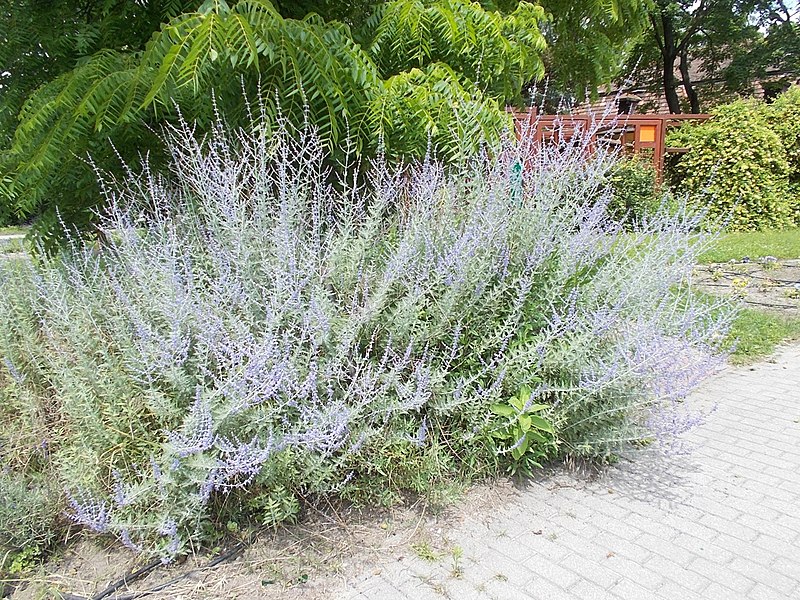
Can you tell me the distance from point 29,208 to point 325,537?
275 cm

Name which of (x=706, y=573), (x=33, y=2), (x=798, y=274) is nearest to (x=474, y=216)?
(x=706, y=573)

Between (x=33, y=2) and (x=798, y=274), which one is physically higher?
(x=33, y=2)

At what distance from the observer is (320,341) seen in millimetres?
2574

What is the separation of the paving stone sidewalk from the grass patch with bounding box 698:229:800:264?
6.41m

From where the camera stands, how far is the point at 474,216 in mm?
3121

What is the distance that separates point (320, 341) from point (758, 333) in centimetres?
512

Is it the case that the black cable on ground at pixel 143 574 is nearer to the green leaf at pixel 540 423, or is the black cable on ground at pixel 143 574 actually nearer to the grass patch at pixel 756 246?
the green leaf at pixel 540 423

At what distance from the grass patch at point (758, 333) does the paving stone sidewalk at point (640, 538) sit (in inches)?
72.3

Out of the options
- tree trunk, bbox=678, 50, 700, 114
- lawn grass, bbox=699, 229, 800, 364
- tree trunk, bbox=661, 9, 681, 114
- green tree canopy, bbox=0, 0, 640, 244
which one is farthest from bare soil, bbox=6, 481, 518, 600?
tree trunk, bbox=678, 50, 700, 114

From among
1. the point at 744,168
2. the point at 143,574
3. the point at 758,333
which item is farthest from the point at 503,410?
the point at 744,168

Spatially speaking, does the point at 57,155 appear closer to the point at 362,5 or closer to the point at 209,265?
the point at 209,265

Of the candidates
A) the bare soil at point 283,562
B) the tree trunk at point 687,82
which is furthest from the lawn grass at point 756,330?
the tree trunk at point 687,82

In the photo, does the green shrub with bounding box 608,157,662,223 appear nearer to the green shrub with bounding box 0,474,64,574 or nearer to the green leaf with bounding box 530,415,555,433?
the green leaf with bounding box 530,415,555,433

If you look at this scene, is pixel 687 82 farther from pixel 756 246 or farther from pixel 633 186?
pixel 756 246
